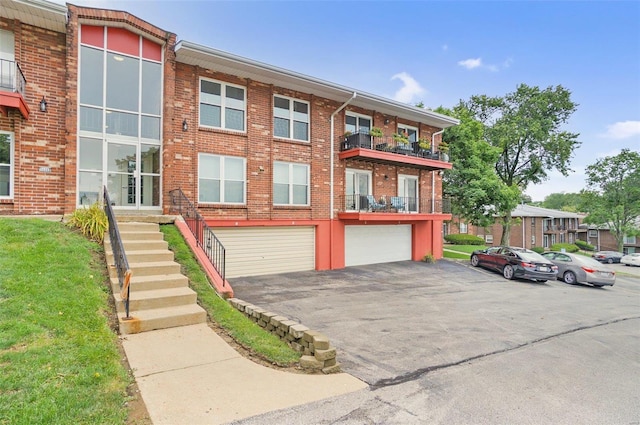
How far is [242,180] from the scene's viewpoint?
12539 mm

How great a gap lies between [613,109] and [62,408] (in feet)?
91.5

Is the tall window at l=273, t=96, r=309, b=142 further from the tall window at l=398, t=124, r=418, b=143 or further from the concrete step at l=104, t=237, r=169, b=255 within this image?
the concrete step at l=104, t=237, r=169, b=255

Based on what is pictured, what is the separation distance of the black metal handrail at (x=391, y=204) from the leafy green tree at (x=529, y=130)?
14406mm

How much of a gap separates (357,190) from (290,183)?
11.6ft

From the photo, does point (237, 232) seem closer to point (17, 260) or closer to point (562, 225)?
point (17, 260)

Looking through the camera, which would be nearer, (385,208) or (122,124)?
(122,124)

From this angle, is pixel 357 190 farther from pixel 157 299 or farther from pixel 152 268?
pixel 157 299

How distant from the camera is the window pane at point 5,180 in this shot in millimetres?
9000

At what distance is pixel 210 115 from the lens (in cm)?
1200

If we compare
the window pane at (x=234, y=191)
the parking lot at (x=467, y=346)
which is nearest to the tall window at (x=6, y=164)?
the window pane at (x=234, y=191)

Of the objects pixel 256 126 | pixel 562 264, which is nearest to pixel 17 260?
pixel 256 126

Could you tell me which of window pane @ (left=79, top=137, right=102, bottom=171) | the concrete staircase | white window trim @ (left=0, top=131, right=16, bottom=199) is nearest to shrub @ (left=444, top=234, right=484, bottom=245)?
the concrete staircase

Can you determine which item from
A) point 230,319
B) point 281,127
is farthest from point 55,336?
point 281,127

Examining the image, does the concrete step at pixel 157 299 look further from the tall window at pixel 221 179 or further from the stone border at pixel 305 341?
the tall window at pixel 221 179
